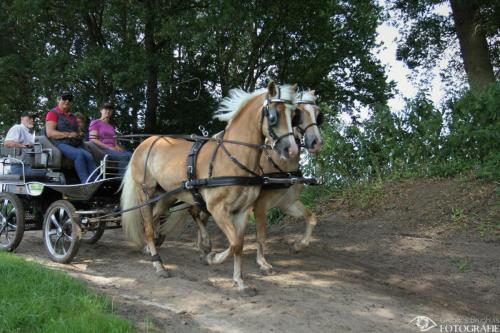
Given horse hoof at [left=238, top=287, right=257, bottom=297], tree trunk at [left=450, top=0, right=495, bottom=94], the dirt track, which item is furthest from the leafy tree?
horse hoof at [left=238, top=287, right=257, bottom=297]

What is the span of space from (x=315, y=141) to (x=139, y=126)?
43.2ft

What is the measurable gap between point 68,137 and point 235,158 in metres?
3.15

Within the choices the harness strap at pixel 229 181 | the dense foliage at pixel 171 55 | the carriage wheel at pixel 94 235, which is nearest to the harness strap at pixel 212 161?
the harness strap at pixel 229 181

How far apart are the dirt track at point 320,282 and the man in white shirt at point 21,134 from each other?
5.41 ft

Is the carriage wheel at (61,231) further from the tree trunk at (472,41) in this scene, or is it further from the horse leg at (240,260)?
the tree trunk at (472,41)

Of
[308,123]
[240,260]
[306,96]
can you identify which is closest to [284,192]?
[308,123]

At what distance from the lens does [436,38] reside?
50.3 ft

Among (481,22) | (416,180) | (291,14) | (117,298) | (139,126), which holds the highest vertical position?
(291,14)

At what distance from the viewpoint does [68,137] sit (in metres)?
7.30

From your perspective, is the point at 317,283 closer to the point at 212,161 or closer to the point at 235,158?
the point at 235,158

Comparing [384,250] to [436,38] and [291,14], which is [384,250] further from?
[291,14]

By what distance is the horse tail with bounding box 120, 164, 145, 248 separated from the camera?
6.73 metres

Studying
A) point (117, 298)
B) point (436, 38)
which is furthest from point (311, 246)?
point (436, 38)

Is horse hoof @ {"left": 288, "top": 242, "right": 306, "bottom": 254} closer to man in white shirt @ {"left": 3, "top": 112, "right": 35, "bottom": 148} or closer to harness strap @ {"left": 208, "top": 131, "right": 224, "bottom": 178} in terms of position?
harness strap @ {"left": 208, "top": 131, "right": 224, "bottom": 178}
